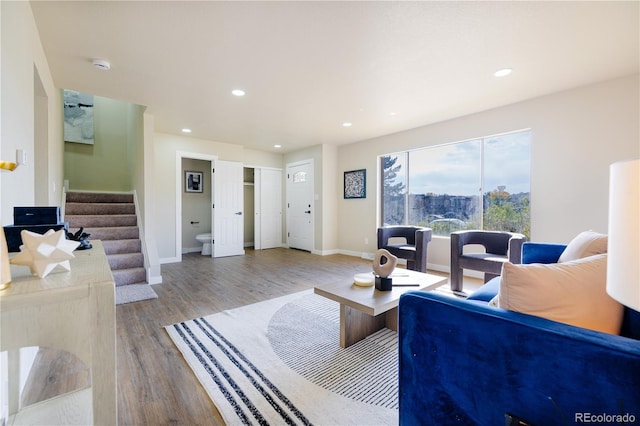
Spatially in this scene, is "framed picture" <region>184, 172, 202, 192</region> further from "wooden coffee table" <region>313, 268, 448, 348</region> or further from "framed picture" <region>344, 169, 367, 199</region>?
"wooden coffee table" <region>313, 268, 448, 348</region>

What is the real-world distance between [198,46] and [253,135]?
2882 millimetres

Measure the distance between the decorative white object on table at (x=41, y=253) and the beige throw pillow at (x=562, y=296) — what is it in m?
1.42

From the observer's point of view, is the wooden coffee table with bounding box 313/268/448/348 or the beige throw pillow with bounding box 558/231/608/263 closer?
the beige throw pillow with bounding box 558/231/608/263

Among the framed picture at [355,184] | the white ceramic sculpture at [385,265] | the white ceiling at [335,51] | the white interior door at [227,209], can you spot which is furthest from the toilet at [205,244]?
the white ceramic sculpture at [385,265]

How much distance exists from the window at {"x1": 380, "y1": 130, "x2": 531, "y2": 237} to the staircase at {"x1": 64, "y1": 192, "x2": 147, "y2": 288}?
13.5 ft

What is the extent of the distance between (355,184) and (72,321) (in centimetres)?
516

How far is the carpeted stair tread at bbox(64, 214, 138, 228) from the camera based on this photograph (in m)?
4.00

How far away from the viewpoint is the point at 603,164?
292 centimetres

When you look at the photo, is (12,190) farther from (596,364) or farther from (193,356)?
(596,364)

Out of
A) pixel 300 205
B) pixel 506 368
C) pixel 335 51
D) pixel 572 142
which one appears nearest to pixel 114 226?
pixel 300 205

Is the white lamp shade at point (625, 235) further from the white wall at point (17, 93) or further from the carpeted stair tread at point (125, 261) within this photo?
the carpeted stair tread at point (125, 261)

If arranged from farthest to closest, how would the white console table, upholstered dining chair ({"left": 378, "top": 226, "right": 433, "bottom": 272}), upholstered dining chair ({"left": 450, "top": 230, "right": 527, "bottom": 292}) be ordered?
upholstered dining chair ({"left": 378, "top": 226, "right": 433, "bottom": 272})
upholstered dining chair ({"left": 450, "top": 230, "right": 527, "bottom": 292})
the white console table

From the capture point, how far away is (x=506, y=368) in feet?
2.61

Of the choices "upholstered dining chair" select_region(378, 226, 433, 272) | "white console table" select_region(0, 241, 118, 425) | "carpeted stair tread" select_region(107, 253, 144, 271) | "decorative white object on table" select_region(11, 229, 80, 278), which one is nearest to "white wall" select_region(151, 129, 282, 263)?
"carpeted stair tread" select_region(107, 253, 144, 271)
